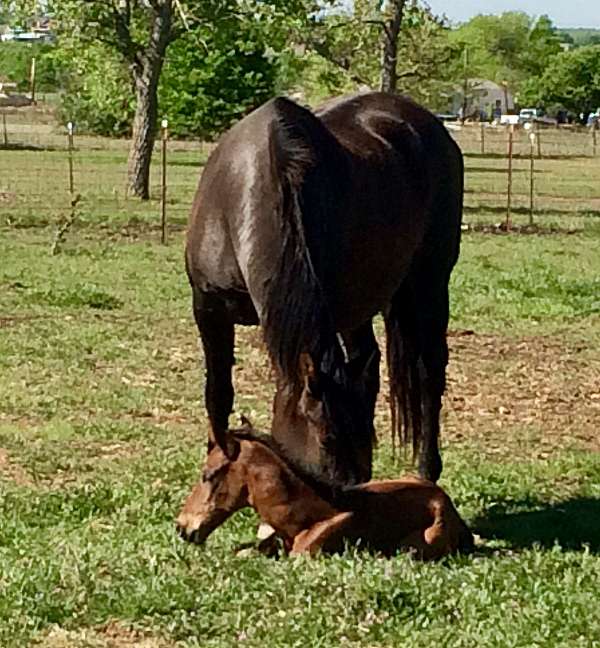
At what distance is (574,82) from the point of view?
82.5 meters

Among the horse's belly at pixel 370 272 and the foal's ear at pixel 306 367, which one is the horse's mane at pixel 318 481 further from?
the horse's belly at pixel 370 272

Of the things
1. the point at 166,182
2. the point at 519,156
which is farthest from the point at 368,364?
the point at 519,156

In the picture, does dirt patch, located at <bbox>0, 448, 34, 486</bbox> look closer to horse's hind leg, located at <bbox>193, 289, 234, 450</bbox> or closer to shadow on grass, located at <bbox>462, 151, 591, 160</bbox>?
horse's hind leg, located at <bbox>193, 289, 234, 450</bbox>

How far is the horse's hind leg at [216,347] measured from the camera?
5633 millimetres

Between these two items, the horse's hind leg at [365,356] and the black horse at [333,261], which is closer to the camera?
the black horse at [333,261]

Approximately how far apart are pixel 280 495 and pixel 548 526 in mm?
1469

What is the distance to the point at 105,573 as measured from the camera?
4.64m

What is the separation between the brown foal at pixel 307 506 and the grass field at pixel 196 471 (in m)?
0.12

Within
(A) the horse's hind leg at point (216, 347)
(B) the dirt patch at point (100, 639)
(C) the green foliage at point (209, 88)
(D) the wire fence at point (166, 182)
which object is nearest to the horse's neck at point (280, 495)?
(A) the horse's hind leg at point (216, 347)

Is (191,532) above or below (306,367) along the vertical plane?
below

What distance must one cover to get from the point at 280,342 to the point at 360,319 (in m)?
1.22

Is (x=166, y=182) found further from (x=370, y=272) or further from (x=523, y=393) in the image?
(x=370, y=272)

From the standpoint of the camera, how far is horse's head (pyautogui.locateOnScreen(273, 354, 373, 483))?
15.2 ft

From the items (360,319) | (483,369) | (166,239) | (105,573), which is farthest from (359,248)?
(166,239)
